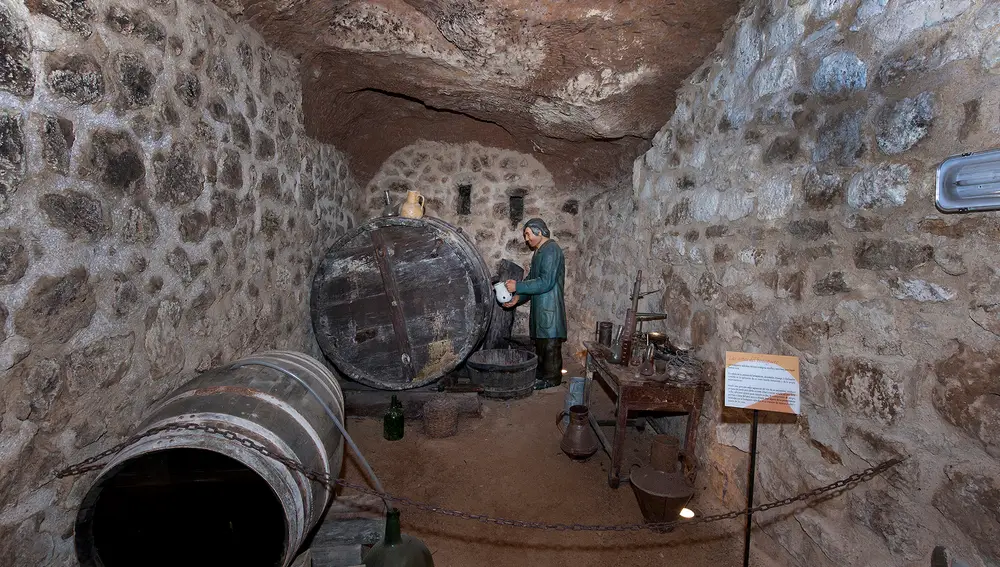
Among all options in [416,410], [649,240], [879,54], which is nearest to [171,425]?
[416,410]

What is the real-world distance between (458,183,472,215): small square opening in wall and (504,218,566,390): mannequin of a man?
4.28ft

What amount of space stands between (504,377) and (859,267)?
2915 millimetres

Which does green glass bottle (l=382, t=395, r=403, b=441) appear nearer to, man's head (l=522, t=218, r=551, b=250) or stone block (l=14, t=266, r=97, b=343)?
man's head (l=522, t=218, r=551, b=250)

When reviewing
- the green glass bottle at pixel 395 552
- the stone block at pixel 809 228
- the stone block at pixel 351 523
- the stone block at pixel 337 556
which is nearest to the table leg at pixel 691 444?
the stone block at pixel 809 228

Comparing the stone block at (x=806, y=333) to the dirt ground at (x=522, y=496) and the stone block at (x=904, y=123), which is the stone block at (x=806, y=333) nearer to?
the stone block at (x=904, y=123)

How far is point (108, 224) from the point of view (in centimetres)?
180

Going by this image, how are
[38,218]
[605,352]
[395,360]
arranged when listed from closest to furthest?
[38,218] → [605,352] → [395,360]

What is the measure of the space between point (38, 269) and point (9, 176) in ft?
1.00

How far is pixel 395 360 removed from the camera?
12.5 feet

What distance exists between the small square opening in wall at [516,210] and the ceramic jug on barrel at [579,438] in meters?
2.97

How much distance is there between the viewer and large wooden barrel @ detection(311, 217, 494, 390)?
370 centimetres

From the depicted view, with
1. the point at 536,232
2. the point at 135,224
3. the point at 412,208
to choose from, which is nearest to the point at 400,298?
the point at 412,208

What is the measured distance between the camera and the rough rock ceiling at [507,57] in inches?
114

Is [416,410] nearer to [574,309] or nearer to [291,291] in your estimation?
[291,291]
